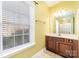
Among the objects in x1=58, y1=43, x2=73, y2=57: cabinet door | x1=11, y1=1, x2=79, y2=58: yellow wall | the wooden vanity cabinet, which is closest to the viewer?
the wooden vanity cabinet

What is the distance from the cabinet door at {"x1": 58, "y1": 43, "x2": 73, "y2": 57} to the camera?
315 cm

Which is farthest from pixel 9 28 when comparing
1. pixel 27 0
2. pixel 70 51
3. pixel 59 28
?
pixel 59 28

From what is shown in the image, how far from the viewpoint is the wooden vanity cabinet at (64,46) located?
119 inches

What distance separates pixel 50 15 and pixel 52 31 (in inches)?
32.0

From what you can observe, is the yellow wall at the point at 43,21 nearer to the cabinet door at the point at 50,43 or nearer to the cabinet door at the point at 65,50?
the cabinet door at the point at 50,43

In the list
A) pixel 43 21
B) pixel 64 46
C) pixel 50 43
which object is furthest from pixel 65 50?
pixel 43 21

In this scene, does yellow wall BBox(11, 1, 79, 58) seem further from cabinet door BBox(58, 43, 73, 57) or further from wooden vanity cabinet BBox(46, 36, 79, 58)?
cabinet door BBox(58, 43, 73, 57)

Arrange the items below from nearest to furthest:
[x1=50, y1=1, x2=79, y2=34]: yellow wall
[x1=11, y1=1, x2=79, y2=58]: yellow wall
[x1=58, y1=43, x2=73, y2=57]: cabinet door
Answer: [x1=58, y1=43, x2=73, y2=57]: cabinet door → [x1=11, y1=1, x2=79, y2=58]: yellow wall → [x1=50, y1=1, x2=79, y2=34]: yellow wall

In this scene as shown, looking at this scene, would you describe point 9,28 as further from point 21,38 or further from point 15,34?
point 21,38

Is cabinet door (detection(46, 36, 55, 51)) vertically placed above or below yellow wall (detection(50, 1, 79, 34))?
below

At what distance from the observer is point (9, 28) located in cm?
221

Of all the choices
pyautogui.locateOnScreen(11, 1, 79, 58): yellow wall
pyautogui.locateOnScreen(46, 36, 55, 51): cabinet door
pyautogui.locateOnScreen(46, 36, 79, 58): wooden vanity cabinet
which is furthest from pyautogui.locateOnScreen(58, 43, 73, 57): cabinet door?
pyautogui.locateOnScreen(11, 1, 79, 58): yellow wall

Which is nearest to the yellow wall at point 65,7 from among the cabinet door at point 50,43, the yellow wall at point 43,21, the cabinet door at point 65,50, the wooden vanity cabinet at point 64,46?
the yellow wall at point 43,21

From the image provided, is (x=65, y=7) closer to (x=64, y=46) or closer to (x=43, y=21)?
(x=43, y=21)
